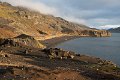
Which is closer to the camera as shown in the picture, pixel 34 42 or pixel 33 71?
pixel 33 71

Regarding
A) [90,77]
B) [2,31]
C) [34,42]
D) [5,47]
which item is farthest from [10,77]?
[2,31]

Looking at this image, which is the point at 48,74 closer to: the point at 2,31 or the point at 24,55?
the point at 24,55

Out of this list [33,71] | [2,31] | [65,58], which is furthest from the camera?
[2,31]

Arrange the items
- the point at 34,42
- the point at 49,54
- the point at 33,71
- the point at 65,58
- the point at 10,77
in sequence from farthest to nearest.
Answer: the point at 34,42
the point at 49,54
the point at 65,58
the point at 33,71
the point at 10,77

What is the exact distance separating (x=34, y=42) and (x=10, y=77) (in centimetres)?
8522

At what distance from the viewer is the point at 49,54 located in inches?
3201

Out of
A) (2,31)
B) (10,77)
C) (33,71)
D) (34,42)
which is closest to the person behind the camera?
(10,77)

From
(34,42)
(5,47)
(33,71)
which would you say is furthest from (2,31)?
(33,71)

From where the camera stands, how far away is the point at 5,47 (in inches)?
3401

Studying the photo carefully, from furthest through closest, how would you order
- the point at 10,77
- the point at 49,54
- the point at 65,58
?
the point at 49,54 → the point at 65,58 → the point at 10,77

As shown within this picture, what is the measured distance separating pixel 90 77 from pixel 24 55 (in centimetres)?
3376

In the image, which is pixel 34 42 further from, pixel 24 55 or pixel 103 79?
pixel 103 79

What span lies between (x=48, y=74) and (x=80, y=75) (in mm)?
4988

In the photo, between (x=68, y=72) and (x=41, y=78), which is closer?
(x=41, y=78)
